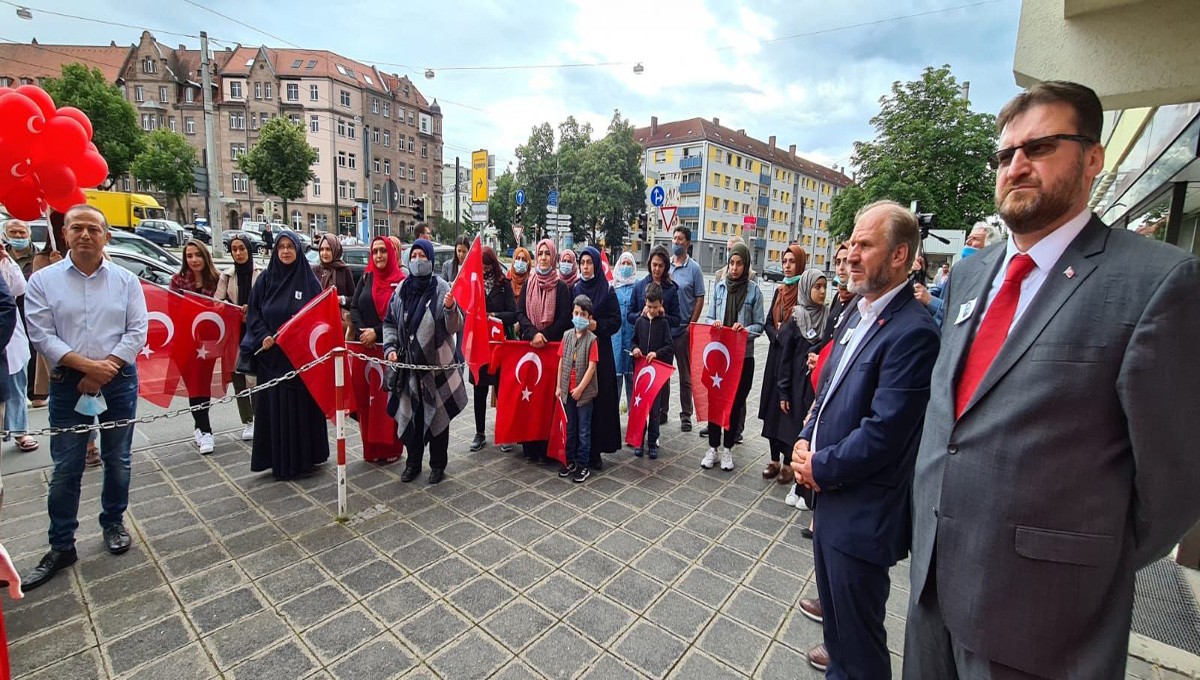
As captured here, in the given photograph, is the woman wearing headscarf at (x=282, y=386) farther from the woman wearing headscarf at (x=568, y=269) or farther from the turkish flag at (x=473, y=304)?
the woman wearing headscarf at (x=568, y=269)

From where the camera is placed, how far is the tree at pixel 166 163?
38628mm

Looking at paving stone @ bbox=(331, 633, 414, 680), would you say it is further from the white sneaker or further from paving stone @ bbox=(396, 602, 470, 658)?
the white sneaker

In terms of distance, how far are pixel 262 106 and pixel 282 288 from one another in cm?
6501

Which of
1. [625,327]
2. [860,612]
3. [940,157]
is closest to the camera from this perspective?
[860,612]

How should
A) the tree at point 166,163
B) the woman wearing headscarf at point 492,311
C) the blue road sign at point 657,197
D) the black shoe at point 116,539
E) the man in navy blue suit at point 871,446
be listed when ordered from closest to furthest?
the man in navy blue suit at point 871,446
the black shoe at point 116,539
the woman wearing headscarf at point 492,311
the blue road sign at point 657,197
the tree at point 166,163

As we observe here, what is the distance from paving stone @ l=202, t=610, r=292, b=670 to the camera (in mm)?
2541

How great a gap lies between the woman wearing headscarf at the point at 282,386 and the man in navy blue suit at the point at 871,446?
4.13 meters

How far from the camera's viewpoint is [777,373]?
4559mm

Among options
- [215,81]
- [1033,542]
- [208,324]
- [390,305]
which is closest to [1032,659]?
[1033,542]

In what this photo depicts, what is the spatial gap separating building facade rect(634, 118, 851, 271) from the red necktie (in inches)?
1995

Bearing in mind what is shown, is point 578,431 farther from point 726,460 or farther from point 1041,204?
point 1041,204

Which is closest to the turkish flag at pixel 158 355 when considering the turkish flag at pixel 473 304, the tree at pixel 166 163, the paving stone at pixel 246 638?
the turkish flag at pixel 473 304

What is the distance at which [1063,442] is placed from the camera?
138cm

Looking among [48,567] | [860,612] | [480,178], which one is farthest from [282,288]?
[480,178]
